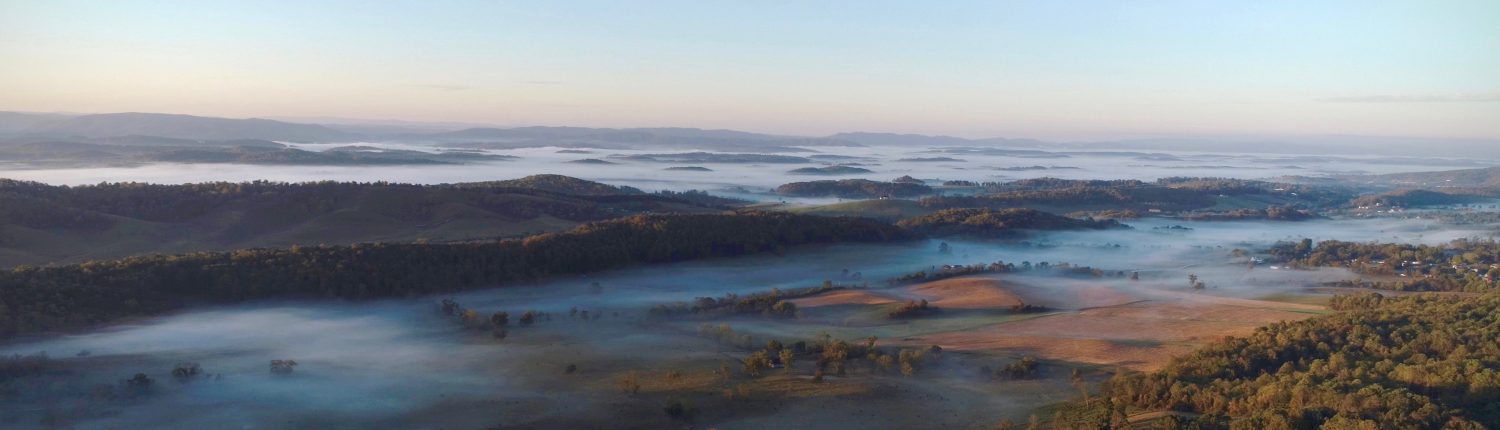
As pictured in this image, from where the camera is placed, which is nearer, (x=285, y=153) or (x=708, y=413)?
(x=708, y=413)

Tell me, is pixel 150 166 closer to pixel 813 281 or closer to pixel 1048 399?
pixel 813 281

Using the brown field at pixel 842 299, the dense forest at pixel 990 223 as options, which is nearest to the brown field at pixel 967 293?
the brown field at pixel 842 299

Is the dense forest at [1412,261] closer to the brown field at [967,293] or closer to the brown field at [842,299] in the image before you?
the brown field at [967,293]

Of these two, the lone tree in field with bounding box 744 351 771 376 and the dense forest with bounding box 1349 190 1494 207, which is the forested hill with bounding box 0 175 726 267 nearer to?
the lone tree in field with bounding box 744 351 771 376

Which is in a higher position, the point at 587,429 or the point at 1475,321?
the point at 1475,321

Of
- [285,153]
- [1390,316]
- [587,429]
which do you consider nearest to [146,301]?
[587,429]

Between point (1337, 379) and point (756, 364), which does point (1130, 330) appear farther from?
point (756, 364)
